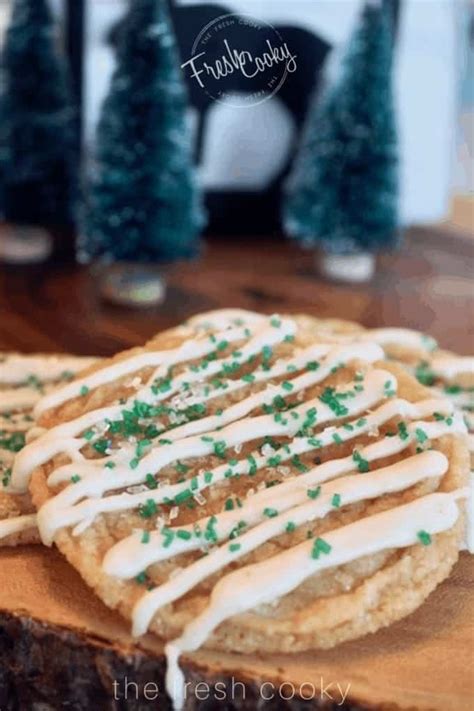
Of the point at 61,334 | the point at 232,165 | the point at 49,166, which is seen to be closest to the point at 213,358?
the point at 61,334

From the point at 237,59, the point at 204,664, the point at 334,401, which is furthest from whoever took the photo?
the point at 237,59

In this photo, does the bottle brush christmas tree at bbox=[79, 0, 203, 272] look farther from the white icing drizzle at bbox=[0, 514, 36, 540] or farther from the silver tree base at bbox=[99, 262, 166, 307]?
the white icing drizzle at bbox=[0, 514, 36, 540]

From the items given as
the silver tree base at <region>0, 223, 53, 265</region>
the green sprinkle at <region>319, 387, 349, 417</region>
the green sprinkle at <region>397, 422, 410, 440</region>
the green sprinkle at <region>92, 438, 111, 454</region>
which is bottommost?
the silver tree base at <region>0, 223, 53, 265</region>

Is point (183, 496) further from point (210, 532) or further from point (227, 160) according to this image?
point (227, 160)

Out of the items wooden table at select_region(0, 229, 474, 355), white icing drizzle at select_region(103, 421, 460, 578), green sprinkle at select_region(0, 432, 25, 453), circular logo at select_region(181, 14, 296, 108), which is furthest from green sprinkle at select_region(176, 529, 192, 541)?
wooden table at select_region(0, 229, 474, 355)

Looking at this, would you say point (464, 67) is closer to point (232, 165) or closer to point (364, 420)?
point (232, 165)

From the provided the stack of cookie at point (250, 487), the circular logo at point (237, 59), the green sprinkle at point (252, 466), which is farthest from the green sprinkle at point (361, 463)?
the circular logo at point (237, 59)

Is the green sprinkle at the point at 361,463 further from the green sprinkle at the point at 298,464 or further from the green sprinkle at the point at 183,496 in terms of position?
the green sprinkle at the point at 183,496

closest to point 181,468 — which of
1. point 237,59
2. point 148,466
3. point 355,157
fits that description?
point 148,466
